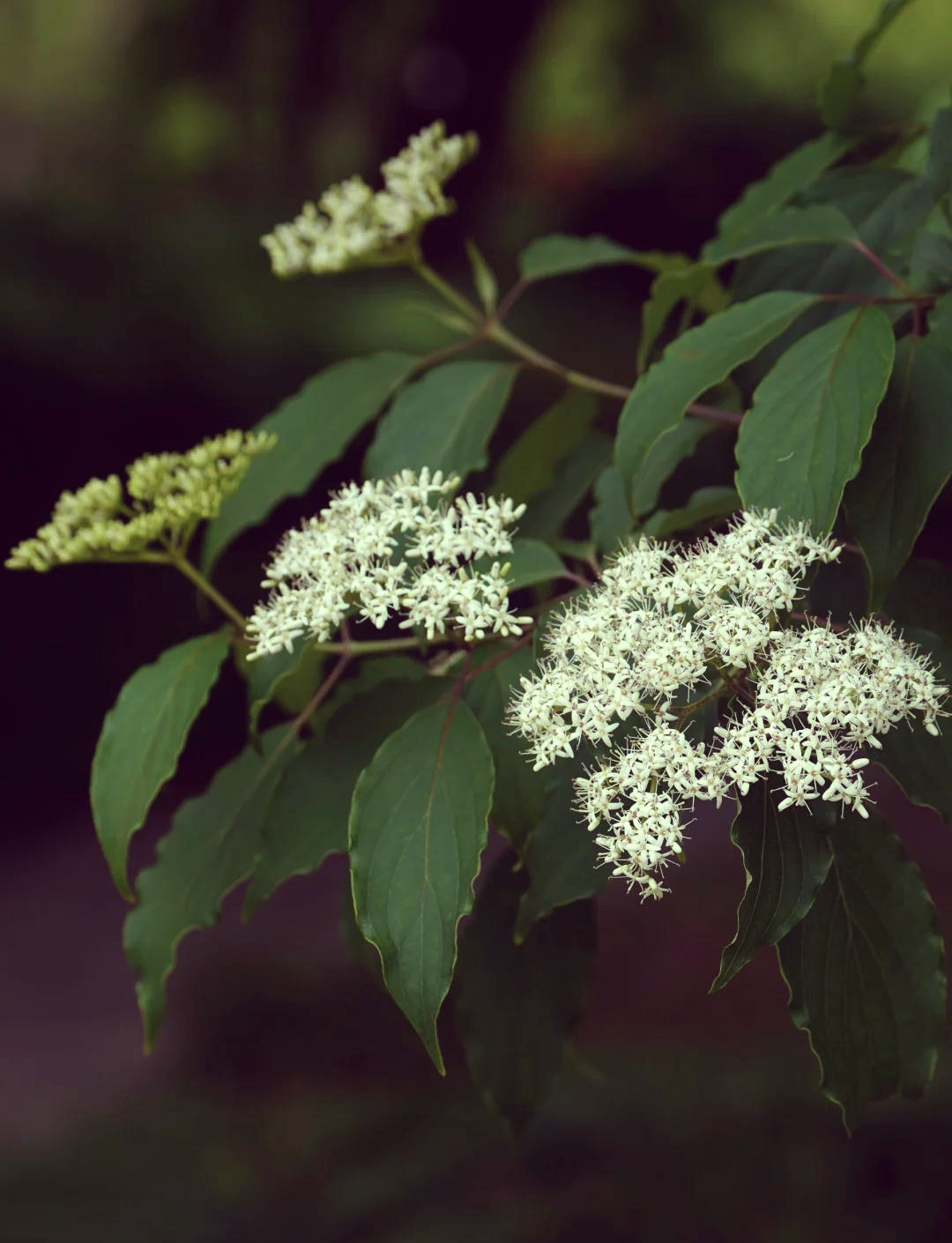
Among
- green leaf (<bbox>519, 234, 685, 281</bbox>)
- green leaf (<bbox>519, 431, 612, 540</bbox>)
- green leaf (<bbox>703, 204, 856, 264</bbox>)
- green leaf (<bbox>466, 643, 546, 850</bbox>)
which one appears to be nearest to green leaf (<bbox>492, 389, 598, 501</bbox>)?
green leaf (<bbox>519, 431, 612, 540</bbox>)

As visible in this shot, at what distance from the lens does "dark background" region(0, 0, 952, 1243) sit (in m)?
2.59

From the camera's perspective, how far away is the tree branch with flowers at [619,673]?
76 cm

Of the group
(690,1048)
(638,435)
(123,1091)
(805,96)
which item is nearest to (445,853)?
(638,435)

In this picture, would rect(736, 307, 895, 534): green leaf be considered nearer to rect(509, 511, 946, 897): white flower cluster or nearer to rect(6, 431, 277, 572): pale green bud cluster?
rect(509, 511, 946, 897): white flower cluster

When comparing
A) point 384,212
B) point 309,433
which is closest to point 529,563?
point 309,433

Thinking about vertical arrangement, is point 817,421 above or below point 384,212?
below

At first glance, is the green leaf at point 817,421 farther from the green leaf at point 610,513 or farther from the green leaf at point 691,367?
the green leaf at point 610,513

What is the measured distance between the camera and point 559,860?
2.79 feet

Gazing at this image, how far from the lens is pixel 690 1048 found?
305 cm

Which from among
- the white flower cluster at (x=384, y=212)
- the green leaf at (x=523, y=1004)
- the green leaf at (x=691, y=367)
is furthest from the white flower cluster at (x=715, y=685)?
the white flower cluster at (x=384, y=212)

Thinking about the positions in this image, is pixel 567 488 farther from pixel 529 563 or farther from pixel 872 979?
pixel 872 979

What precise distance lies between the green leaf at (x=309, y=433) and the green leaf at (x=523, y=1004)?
0.41 metres

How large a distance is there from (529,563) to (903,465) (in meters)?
0.27

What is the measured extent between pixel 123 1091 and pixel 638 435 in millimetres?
2809
